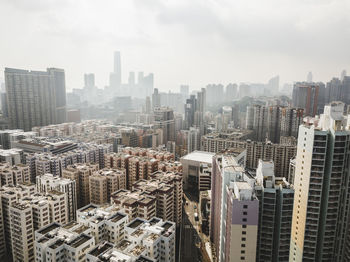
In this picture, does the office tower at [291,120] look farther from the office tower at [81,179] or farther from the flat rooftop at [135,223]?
the flat rooftop at [135,223]

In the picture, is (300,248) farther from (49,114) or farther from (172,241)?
(49,114)

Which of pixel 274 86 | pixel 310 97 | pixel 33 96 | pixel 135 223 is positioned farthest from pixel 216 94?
pixel 135 223

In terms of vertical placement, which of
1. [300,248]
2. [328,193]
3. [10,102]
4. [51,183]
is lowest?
[300,248]

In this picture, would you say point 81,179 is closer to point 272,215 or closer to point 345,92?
point 272,215

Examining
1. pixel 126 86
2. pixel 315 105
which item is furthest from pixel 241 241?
pixel 126 86

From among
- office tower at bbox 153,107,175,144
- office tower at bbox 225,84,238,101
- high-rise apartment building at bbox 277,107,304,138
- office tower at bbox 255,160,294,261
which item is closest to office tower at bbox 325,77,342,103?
high-rise apartment building at bbox 277,107,304,138

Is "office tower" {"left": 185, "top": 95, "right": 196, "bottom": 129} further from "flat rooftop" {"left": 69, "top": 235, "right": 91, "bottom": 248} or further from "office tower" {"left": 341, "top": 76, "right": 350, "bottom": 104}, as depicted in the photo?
"flat rooftop" {"left": 69, "top": 235, "right": 91, "bottom": 248}
